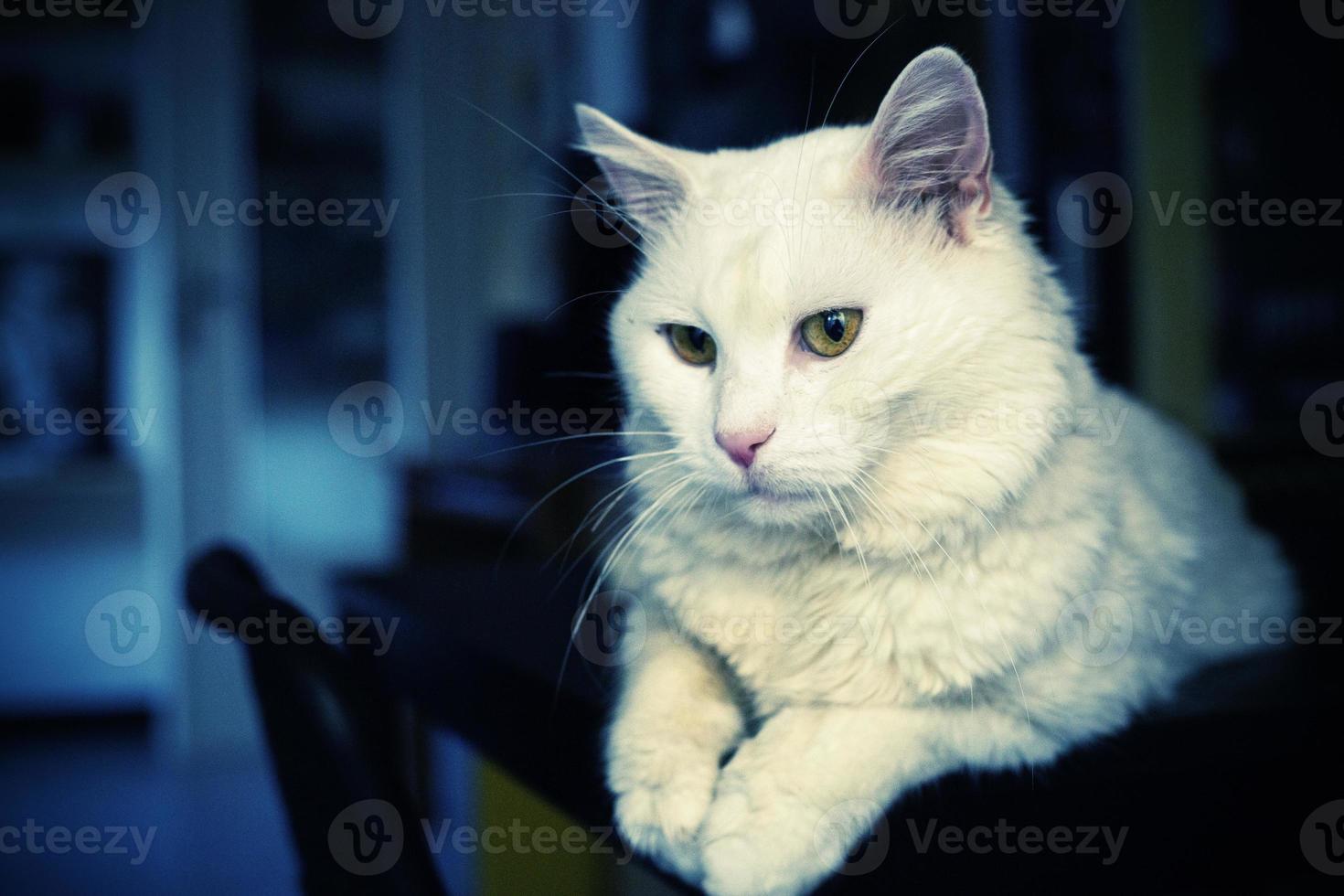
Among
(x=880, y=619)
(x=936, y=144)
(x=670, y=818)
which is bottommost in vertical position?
(x=670, y=818)

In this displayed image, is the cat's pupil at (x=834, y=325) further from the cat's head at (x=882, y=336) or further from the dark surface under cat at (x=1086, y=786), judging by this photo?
the dark surface under cat at (x=1086, y=786)

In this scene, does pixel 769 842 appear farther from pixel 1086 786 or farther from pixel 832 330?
pixel 832 330

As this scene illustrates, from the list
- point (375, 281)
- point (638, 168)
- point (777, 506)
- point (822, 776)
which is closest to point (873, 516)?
point (777, 506)

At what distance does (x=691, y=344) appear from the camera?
0.78m

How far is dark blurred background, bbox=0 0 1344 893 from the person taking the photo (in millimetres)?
1892

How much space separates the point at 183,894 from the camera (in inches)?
77.2

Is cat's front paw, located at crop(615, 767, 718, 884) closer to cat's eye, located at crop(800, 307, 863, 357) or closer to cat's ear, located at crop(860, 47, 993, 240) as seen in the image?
cat's eye, located at crop(800, 307, 863, 357)

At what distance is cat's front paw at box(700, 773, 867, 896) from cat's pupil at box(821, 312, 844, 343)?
300 mm

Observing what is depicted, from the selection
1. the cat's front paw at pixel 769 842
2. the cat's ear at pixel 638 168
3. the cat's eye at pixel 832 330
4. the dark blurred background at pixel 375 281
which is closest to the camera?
the cat's front paw at pixel 769 842

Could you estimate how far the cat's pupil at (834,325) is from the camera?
68 centimetres

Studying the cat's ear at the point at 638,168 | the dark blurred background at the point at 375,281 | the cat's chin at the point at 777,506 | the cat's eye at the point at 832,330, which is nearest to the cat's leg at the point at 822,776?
the cat's chin at the point at 777,506

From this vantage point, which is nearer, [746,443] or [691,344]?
[746,443]

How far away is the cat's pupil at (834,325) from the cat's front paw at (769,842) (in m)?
0.30

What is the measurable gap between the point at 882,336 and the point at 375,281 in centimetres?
276
